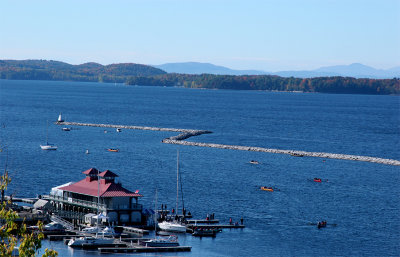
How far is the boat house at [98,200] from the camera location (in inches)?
2569

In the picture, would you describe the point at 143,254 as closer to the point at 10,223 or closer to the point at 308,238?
the point at 308,238

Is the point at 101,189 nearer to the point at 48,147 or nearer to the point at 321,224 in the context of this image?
the point at 321,224

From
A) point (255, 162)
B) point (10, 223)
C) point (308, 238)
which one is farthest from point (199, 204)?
point (10, 223)

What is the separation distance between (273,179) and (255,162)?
16672 mm

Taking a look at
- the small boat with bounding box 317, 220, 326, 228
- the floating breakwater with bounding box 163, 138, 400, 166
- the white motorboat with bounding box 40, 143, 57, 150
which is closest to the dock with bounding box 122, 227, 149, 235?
the small boat with bounding box 317, 220, 326, 228

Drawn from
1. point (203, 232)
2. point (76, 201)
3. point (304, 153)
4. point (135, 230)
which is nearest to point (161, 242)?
point (135, 230)

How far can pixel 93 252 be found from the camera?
57406 millimetres

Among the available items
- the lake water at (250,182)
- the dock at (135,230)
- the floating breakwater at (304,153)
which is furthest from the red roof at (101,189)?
the floating breakwater at (304,153)

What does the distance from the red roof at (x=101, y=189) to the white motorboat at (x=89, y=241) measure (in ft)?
21.6

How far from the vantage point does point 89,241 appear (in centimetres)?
5878

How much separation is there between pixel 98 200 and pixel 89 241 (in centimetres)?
559

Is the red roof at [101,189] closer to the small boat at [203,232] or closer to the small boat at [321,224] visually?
the small boat at [203,232]

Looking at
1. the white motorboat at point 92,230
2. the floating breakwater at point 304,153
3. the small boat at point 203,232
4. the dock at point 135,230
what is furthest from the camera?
the floating breakwater at point 304,153

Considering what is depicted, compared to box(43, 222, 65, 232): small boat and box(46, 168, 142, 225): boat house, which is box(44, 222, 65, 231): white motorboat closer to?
box(43, 222, 65, 232): small boat
